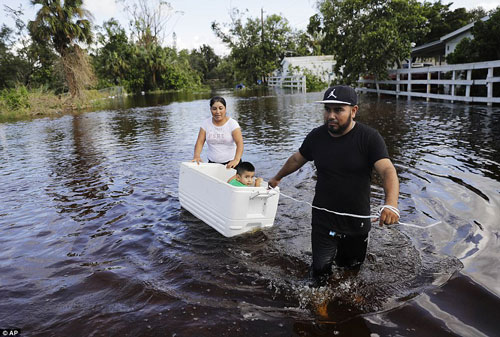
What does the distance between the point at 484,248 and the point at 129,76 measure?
52.6 metres

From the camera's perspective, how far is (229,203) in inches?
177

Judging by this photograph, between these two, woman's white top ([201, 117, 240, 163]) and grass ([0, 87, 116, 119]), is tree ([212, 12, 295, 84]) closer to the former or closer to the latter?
grass ([0, 87, 116, 119])

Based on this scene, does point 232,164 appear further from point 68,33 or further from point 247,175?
point 68,33

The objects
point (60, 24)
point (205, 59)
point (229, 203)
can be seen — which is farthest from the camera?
point (205, 59)

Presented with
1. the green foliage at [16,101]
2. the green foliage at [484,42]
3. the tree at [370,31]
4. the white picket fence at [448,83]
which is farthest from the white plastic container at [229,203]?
the green foliage at [16,101]

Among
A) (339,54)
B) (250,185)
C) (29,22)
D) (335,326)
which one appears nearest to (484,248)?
(335,326)

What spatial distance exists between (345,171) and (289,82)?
139ft

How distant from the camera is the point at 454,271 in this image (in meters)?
3.95

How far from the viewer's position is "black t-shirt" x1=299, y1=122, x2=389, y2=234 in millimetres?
2961

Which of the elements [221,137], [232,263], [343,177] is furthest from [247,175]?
[343,177]

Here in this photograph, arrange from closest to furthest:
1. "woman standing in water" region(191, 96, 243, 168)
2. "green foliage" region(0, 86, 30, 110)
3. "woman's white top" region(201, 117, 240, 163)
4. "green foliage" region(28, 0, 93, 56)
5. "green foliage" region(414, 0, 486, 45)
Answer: "woman standing in water" region(191, 96, 243, 168)
"woman's white top" region(201, 117, 240, 163)
"green foliage" region(0, 86, 30, 110)
"green foliage" region(28, 0, 93, 56)
"green foliage" region(414, 0, 486, 45)

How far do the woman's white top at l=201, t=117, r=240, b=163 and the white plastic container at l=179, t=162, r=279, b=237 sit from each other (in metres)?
0.32

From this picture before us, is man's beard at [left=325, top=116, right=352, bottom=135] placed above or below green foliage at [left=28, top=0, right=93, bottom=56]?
below

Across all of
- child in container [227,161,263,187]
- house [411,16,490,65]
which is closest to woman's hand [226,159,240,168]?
child in container [227,161,263,187]
